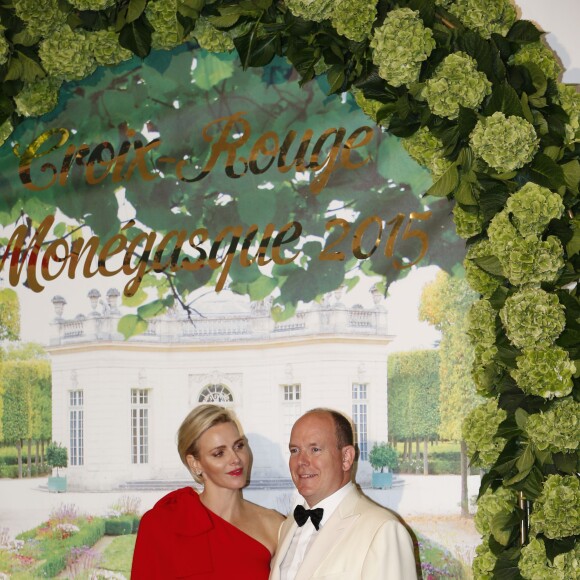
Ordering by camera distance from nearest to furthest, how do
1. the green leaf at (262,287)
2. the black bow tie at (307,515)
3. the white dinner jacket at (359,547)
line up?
1. the white dinner jacket at (359,547)
2. the black bow tie at (307,515)
3. the green leaf at (262,287)

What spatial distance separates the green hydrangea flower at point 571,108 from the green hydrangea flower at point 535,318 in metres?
0.59

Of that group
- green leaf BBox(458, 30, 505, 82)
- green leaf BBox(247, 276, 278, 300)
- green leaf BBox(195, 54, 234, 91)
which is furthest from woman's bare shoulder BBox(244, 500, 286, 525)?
green leaf BBox(458, 30, 505, 82)

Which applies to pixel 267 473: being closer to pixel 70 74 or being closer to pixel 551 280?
pixel 551 280

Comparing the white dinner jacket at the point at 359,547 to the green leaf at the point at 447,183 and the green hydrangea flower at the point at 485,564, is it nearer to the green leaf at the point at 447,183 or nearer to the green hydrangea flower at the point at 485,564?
the green hydrangea flower at the point at 485,564

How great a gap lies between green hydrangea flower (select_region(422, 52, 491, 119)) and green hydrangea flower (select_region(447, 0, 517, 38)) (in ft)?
0.57

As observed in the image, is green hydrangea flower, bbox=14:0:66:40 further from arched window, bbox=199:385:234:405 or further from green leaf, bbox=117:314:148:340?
arched window, bbox=199:385:234:405

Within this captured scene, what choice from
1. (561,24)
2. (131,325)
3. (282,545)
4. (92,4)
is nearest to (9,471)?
(131,325)

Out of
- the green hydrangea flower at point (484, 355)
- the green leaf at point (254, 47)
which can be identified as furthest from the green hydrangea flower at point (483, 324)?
the green leaf at point (254, 47)

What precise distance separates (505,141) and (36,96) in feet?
5.89

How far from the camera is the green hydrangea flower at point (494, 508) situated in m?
2.82

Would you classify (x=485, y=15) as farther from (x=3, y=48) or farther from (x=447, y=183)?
(x=3, y=48)

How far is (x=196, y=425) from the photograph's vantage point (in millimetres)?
3367

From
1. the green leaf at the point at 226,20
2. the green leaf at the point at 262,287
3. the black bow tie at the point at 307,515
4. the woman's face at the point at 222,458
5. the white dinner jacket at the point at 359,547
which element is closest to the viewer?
the white dinner jacket at the point at 359,547

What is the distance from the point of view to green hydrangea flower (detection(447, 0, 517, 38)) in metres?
2.98
